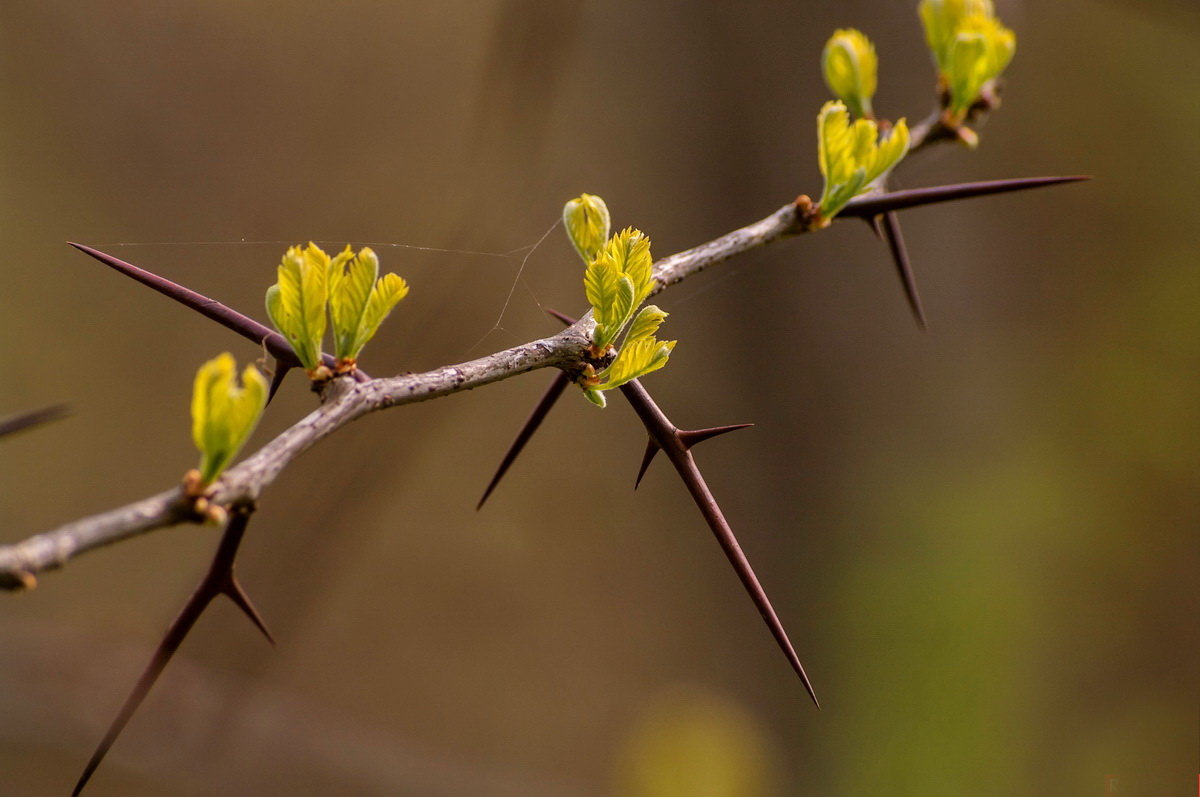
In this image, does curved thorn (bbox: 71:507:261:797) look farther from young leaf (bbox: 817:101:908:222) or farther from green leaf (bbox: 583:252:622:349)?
young leaf (bbox: 817:101:908:222)

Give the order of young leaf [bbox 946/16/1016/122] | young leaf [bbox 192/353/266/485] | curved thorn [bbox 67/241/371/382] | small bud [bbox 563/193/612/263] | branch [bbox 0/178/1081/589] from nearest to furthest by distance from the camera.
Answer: branch [bbox 0/178/1081/589] < young leaf [bbox 192/353/266/485] < curved thorn [bbox 67/241/371/382] < small bud [bbox 563/193/612/263] < young leaf [bbox 946/16/1016/122]

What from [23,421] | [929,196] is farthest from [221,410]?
[929,196]

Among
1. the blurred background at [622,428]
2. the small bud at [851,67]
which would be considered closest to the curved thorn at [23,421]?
the small bud at [851,67]

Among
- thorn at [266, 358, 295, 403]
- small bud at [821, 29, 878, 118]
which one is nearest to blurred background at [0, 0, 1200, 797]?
small bud at [821, 29, 878, 118]

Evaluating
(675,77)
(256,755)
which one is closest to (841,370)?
(675,77)

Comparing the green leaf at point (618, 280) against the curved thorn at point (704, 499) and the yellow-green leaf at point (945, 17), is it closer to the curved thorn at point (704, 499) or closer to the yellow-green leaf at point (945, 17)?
the curved thorn at point (704, 499)

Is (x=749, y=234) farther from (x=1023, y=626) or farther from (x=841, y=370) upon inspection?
→ (x=1023, y=626)
